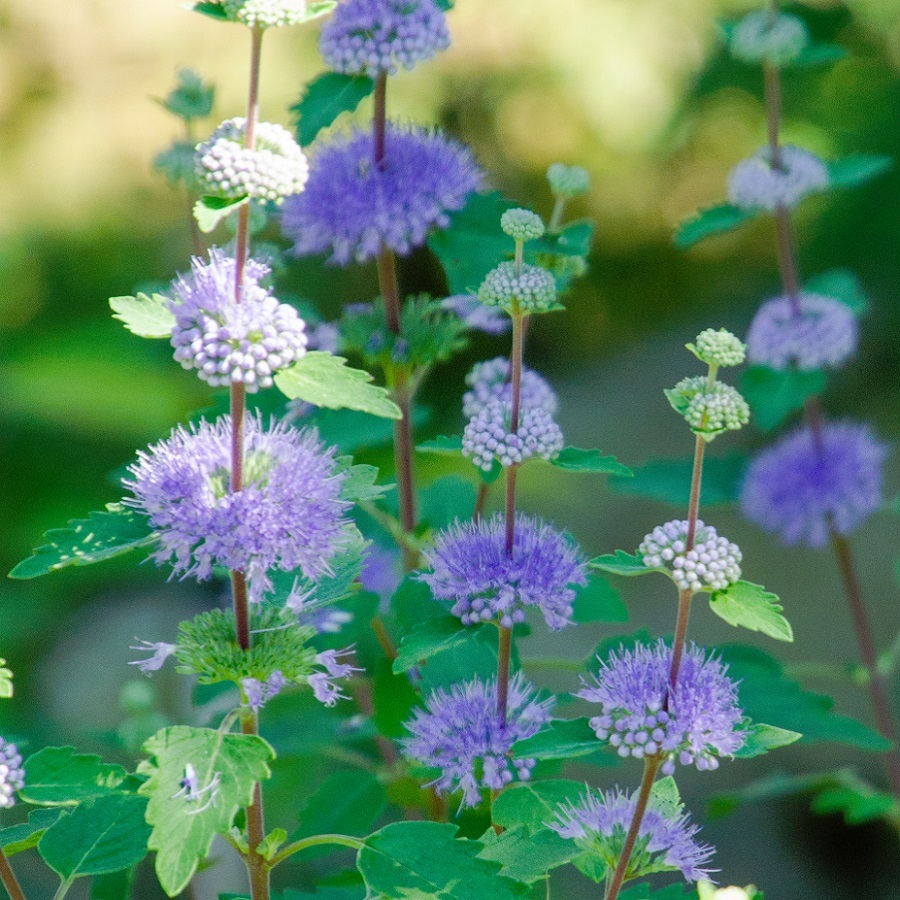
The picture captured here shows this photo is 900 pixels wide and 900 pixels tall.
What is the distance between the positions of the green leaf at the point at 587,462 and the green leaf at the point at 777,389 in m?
0.77

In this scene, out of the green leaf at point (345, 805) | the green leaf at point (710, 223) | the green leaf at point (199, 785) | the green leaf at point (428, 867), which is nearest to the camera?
the green leaf at point (199, 785)

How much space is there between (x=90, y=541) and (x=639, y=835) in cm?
52

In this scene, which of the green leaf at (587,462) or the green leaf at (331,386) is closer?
the green leaf at (331,386)

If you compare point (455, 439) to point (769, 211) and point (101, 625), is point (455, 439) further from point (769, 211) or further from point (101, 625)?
point (101, 625)

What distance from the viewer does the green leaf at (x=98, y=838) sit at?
1.00m

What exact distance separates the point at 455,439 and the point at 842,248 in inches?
118

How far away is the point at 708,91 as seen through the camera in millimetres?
3875

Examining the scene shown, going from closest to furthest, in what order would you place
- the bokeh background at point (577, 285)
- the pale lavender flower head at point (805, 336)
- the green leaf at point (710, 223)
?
the green leaf at point (710, 223), the pale lavender flower head at point (805, 336), the bokeh background at point (577, 285)

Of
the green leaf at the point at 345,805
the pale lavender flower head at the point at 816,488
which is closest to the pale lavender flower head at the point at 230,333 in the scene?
the green leaf at the point at 345,805

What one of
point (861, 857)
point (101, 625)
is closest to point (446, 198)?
point (861, 857)

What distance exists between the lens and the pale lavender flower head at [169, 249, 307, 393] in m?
0.86

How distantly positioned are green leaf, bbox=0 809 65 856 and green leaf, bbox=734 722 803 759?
591 millimetres

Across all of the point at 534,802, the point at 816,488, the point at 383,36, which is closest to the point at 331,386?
the point at 534,802

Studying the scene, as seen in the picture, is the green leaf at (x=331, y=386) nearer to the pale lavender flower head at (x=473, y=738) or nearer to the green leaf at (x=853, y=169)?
the pale lavender flower head at (x=473, y=738)
